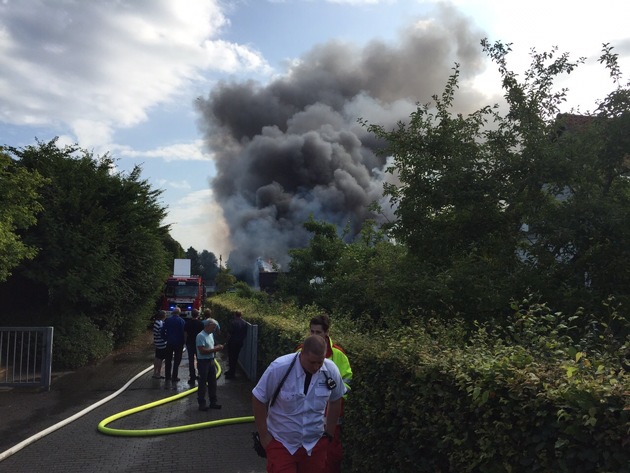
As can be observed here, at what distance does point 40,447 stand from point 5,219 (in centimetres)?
461

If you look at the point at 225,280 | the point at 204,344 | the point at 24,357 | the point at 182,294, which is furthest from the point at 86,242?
the point at 225,280

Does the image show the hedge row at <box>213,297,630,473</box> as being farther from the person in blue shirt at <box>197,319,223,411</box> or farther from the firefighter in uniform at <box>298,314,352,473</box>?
the person in blue shirt at <box>197,319,223,411</box>

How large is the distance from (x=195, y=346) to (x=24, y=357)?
10.2 feet

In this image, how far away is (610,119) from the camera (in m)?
7.18

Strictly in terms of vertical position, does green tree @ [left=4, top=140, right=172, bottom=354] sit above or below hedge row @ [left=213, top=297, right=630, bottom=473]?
above

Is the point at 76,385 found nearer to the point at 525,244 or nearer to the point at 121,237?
the point at 121,237

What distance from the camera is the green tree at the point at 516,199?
6.53m

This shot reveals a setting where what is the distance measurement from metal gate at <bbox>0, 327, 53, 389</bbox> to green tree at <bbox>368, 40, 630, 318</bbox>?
259 inches

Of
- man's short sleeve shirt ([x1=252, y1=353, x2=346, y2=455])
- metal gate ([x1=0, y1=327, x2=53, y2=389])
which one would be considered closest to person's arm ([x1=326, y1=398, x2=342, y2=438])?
man's short sleeve shirt ([x1=252, y1=353, x2=346, y2=455])

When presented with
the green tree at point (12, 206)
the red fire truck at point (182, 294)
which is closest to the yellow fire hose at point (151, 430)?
the green tree at point (12, 206)

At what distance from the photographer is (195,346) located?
10.3 m

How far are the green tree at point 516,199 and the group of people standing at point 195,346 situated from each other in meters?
3.29

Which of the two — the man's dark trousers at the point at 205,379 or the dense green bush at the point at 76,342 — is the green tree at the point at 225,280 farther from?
the man's dark trousers at the point at 205,379

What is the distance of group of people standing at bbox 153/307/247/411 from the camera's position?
27.3 ft
